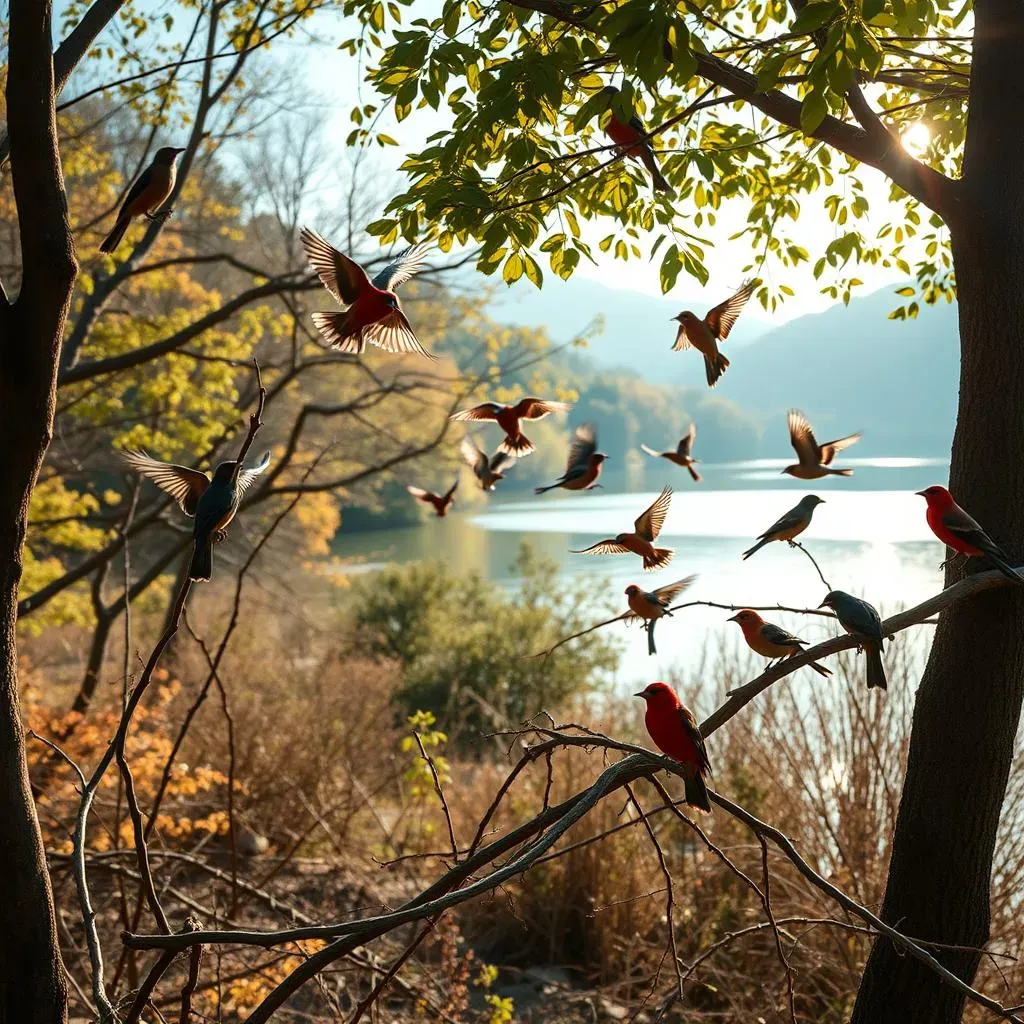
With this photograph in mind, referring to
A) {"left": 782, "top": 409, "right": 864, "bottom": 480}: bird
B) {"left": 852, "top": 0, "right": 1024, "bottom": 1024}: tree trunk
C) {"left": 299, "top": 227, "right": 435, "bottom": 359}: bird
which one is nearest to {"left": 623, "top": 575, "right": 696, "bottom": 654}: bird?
{"left": 782, "top": 409, "right": 864, "bottom": 480}: bird

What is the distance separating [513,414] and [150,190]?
3.95 feet

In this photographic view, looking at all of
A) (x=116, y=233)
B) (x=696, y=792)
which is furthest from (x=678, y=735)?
(x=116, y=233)

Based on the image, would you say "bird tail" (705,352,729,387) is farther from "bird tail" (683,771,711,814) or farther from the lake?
the lake

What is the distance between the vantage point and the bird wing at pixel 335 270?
1882 millimetres

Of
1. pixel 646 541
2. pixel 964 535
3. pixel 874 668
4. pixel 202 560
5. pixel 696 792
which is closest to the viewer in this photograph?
pixel 202 560

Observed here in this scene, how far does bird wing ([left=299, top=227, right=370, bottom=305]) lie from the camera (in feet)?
6.17

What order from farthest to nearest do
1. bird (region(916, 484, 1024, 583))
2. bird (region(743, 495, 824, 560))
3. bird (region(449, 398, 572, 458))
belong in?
bird (region(449, 398, 572, 458)) < bird (region(743, 495, 824, 560)) < bird (region(916, 484, 1024, 583))

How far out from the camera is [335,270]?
193 centimetres

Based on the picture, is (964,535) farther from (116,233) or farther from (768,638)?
(116,233)

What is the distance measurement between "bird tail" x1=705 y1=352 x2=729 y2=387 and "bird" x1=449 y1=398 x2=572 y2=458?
1.39ft

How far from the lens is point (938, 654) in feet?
8.17

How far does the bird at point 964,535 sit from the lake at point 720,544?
296 cm

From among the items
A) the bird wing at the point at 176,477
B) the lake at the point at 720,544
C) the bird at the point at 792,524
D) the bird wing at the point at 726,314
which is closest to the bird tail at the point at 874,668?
the bird at the point at 792,524

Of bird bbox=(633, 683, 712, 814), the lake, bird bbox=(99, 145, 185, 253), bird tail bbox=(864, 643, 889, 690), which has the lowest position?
the lake
